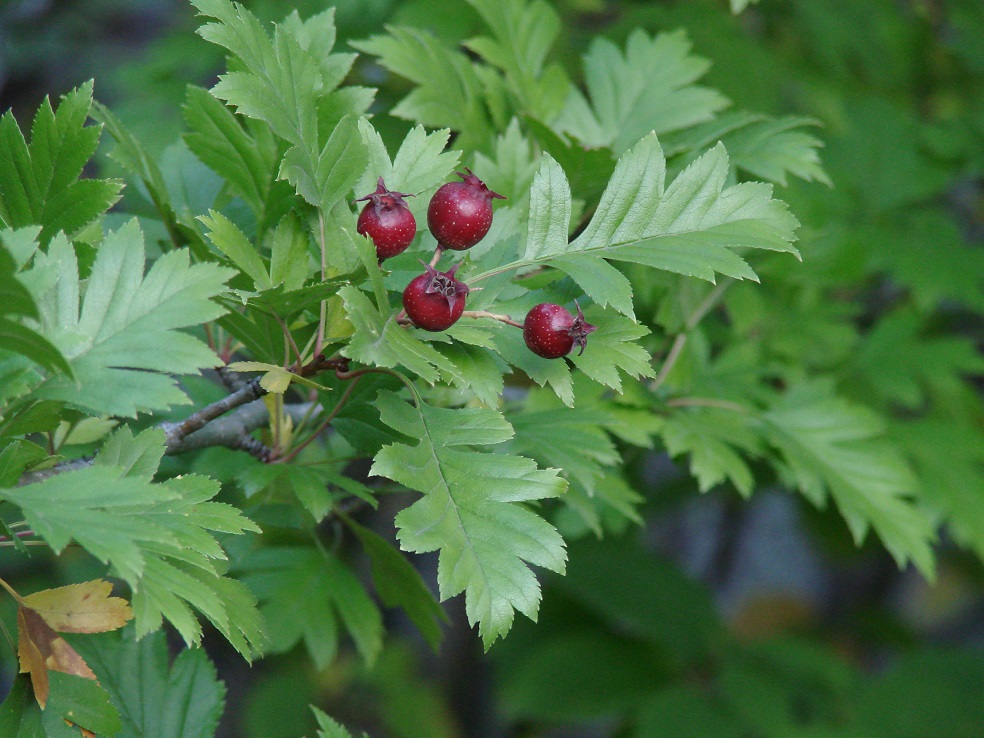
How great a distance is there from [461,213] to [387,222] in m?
0.06

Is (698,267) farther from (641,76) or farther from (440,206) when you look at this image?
(641,76)

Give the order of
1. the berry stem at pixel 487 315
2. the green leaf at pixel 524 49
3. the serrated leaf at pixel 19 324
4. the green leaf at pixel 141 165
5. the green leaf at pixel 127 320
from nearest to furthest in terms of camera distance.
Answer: the serrated leaf at pixel 19 324 → the green leaf at pixel 127 320 → the berry stem at pixel 487 315 → the green leaf at pixel 141 165 → the green leaf at pixel 524 49

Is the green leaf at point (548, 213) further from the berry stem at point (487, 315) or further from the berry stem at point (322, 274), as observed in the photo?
the berry stem at point (322, 274)

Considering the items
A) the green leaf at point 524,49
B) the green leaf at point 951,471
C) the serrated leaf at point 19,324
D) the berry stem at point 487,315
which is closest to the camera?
the serrated leaf at point 19,324

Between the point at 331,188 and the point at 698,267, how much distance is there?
0.94ft

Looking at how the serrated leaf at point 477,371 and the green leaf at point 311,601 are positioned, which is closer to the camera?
the serrated leaf at point 477,371

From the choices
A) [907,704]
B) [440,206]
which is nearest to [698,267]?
[440,206]

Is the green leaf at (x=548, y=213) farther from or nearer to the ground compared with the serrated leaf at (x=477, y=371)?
farther from the ground

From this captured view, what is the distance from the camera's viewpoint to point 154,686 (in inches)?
32.2

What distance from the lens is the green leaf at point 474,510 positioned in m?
0.61

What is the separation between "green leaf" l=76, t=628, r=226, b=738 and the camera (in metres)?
0.80

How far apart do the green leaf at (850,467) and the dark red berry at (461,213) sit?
63 cm

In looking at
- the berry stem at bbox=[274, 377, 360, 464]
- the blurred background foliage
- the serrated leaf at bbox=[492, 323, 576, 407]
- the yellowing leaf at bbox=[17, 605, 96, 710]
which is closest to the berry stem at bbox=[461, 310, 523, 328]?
the serrated leaf at bbox=[492, 323, 576, 407]

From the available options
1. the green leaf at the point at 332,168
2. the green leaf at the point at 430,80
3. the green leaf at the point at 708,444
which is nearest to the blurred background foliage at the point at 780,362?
the green leaf at the point at 430,80
